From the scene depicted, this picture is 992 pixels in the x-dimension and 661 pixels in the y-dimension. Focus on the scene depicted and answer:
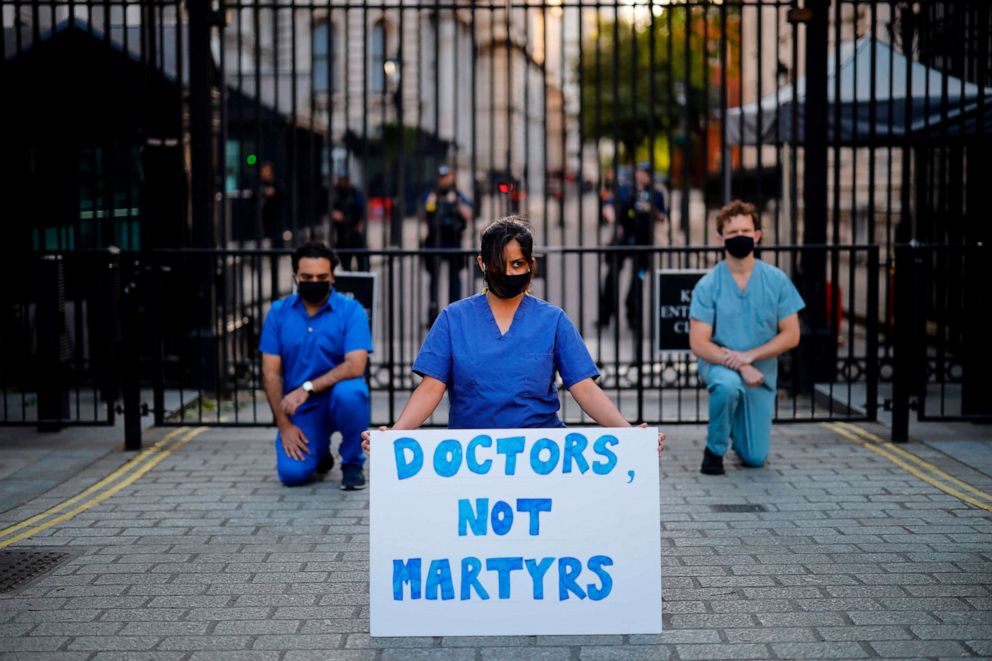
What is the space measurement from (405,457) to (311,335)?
121 inches

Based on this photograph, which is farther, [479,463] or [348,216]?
[348,216]

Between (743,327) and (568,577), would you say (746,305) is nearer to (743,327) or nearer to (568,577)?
(743,327)

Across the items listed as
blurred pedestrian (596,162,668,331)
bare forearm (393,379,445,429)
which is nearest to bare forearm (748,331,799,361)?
blurred pedestrian (596,162,668,331)

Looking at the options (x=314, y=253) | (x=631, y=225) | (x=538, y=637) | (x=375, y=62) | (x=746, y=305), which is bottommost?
(x=538, y=637)

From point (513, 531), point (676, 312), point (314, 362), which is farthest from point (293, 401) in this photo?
point (676, 312)

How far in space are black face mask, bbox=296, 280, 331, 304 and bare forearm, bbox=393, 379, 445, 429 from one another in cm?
257

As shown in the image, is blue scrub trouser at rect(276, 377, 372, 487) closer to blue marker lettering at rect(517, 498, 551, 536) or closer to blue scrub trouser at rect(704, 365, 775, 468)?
blue scrub trouser at rect(704, 365, 775, 468)

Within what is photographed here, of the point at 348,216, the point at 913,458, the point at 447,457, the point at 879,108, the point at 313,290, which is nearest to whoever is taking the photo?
the point at 447,457

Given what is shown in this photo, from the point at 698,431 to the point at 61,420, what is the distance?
4.71m

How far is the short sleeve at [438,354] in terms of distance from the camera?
536cm

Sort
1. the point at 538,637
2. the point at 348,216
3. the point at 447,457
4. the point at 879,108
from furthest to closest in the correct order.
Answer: the point at 348,216 → the point at 879,108 → the point at 538,637 → the point at 447,457

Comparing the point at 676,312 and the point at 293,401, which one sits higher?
the point at 676,312

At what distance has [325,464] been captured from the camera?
27.2ft

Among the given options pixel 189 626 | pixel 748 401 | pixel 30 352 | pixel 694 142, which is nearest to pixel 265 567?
pixel 189 626
